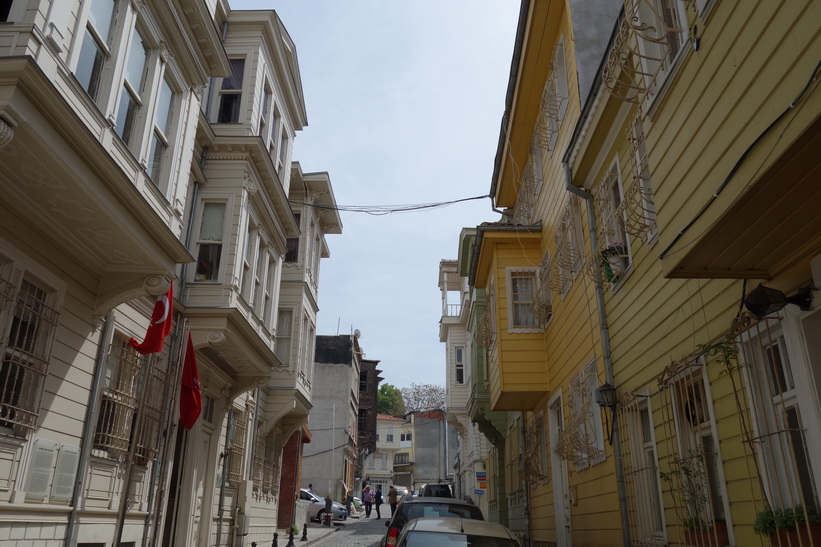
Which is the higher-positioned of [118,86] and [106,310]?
[118,86]

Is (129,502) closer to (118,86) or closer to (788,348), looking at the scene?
(118,86)

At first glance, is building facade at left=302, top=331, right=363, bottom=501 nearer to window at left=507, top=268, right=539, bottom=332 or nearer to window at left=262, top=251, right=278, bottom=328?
window at left=262, top=251, right=278, bottom=328

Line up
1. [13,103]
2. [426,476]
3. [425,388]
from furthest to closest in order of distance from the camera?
[426,476], [425,388], [13,103]

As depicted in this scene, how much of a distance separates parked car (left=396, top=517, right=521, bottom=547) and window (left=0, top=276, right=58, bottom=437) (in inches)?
171

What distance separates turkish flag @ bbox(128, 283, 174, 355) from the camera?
8.89 meters

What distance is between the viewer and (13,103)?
560cm

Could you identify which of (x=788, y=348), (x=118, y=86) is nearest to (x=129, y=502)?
(x=118, y=86)

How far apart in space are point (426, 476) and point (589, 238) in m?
81.2

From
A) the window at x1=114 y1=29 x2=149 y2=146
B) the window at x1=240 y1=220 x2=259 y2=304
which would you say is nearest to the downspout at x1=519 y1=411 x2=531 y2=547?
the window at x1=240 y1=220 x2=259 y2=304

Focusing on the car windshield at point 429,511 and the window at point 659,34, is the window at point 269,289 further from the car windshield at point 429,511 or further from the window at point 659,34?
the window at point 659,34

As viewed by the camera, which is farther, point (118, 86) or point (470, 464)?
point (470, 464)

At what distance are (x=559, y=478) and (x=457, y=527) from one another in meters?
7.15

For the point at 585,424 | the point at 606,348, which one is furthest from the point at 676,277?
the point at 585,424

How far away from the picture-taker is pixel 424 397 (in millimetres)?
81750
